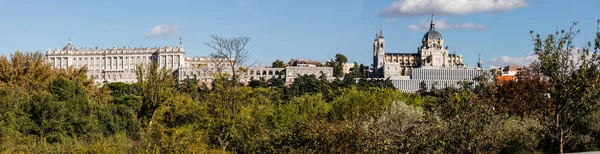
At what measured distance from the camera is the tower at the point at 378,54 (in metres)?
118

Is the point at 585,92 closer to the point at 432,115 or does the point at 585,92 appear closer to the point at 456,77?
the point at 432,115

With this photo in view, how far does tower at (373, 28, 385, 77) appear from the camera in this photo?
4649 inches

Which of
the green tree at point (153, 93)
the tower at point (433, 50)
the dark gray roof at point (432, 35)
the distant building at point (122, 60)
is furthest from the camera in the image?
the dark gray roof at point (432, 35)

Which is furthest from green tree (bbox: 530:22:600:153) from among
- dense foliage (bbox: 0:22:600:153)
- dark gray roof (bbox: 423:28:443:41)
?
dark gray roof (bbox: 423:28:443:41)

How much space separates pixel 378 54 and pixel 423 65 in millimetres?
8662

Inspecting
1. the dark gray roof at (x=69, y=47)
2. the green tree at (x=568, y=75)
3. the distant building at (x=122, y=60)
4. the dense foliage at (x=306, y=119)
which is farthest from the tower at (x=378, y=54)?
the green tree at (x=568, y=75)

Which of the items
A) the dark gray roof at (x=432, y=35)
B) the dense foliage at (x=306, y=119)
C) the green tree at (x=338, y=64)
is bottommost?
the dense foliage at (x=306, y=119)

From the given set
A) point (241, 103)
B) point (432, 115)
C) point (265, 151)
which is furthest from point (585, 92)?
point (241, 103)

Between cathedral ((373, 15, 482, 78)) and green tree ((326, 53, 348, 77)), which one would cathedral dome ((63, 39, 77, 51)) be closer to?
green tree ((326, 53, 348, 77))

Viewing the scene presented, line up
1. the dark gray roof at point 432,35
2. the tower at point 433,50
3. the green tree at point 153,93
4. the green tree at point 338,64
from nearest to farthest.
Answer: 1. the green tree at point 153,93
2. the green tree at point 338,64
3. the tower at point 433,50
4. the dark gray roof at point 432,35

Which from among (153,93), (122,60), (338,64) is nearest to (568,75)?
(153,93)

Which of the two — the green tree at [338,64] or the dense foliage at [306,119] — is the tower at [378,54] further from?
the dense foliage at [306,119]

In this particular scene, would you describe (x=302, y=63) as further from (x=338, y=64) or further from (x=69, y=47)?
(x=69, y=47)

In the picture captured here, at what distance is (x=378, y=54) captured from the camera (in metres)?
121
